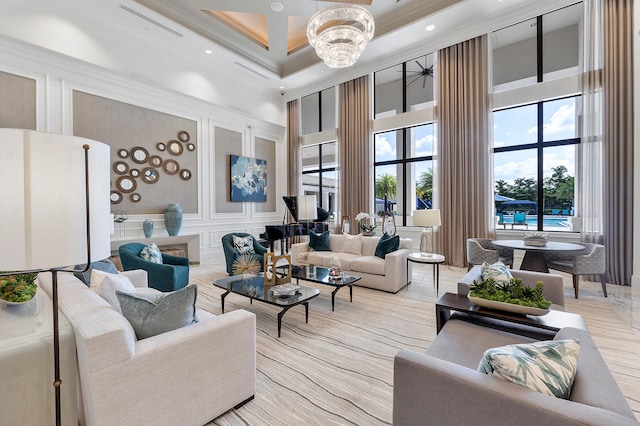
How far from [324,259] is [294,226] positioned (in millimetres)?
1826

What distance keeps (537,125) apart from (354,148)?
3.72 m

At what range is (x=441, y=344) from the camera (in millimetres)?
1692

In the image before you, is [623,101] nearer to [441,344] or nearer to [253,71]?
[441,344]

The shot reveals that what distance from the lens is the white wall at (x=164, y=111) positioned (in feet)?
14.6

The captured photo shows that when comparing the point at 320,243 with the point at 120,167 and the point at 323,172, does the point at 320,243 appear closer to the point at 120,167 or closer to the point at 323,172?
the point at 323,172

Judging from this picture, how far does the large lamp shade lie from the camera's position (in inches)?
34.1

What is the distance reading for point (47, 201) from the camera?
3.01 feet

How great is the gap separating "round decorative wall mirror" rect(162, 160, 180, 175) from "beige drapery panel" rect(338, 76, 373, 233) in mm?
3890

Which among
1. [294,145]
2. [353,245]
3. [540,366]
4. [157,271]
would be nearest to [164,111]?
[294,145]

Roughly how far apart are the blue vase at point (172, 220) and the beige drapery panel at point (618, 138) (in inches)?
296

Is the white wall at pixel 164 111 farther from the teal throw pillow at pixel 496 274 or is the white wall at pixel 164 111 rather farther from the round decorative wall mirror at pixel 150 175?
the teal throw pillow at pixel 496 274

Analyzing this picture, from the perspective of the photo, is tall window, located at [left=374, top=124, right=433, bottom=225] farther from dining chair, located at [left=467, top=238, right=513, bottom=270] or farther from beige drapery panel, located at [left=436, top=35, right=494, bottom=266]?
dining chair, located at [left=467, top=238, right=513, bottom=270]

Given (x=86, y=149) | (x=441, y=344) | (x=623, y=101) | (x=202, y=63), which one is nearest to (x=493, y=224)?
(x=623, y=101)

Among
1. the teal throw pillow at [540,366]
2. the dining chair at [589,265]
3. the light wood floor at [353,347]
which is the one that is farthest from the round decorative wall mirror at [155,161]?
the dining chair at [589,265]
